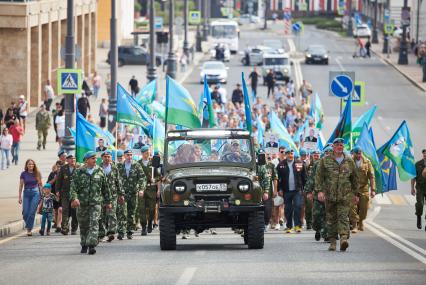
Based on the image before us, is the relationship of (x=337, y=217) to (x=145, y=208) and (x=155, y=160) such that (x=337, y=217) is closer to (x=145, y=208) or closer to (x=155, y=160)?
(x=155, y=160)

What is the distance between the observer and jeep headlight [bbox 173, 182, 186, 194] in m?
21.5

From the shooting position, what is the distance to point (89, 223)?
21.2m

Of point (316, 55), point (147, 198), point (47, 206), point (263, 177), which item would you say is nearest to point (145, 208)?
point (147, 198)

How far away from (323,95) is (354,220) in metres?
45.8

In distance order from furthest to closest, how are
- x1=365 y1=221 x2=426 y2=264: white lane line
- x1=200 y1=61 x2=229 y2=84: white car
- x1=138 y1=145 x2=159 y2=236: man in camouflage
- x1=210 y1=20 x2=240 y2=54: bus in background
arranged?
x1=210 y1=20 x2=240 y2=54: bus in background
x1=200 y1=61 x2=229 y2=84: white car
x1=138 y1=145 x2=159 y2=236: man in camouflage
x1=365 y1=221 x2=426 y2=264: white lane line

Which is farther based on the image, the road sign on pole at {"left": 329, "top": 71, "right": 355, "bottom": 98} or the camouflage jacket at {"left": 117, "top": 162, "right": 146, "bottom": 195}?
the road sign on pole at {"left": 329, "top": 71, "right": 355, "bottom": 98}

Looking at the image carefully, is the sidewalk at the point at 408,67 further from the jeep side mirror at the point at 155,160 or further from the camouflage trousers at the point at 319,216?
the jeep side mirror at the point at 155,160

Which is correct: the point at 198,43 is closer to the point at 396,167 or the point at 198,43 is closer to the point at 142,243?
the point at 396,167

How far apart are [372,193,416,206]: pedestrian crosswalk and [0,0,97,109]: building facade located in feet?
59.7

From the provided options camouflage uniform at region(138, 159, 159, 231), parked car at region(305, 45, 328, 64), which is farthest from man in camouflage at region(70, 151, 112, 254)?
parked car at region(305, 45, 328, 64)

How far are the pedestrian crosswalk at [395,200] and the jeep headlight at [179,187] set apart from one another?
1604cm

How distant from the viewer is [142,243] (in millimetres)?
23547

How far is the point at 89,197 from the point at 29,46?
3560 centimetres

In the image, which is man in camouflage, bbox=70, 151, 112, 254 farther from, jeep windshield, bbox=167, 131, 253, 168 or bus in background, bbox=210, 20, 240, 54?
bus in background, bbox=210, 20, 240, 54
